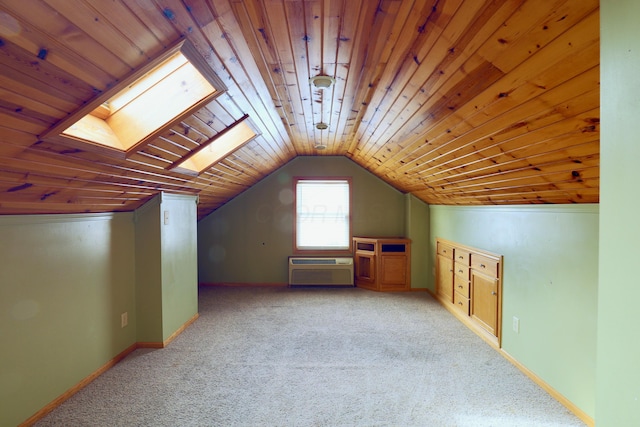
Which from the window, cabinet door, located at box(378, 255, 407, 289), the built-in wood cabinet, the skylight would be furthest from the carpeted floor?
the window

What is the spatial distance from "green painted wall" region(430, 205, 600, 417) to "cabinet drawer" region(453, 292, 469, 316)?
755 mm

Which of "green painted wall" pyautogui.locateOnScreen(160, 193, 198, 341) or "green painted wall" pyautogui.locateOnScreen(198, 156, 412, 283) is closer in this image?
"green painted wall" pyautogui.locateOnScreen(160, 193, 198, 341)

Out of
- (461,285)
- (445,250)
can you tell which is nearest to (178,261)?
(461,285)

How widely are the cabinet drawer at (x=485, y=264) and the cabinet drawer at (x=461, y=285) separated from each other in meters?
0.27

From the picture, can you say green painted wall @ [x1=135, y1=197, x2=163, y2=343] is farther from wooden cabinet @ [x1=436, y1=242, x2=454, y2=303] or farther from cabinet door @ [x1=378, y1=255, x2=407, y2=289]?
wooden cabinet @ [x1=436, y1=242, x2=454, y2=303]

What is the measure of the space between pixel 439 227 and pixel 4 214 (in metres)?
4.38

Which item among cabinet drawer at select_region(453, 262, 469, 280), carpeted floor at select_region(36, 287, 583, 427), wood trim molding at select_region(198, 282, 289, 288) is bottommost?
carpeted floor at select_region(36, 287, 583, 427)

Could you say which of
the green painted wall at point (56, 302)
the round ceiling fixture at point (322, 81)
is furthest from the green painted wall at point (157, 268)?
the round ceiling fixture at point (322, 81)

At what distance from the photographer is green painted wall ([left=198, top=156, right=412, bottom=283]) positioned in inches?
213

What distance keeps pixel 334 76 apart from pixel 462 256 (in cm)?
275

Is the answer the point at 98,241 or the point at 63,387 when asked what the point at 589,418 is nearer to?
the point at 63,387

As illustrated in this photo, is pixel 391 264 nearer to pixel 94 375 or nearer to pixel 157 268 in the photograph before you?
pixel 157 268

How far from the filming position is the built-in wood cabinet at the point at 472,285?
9.90 ft

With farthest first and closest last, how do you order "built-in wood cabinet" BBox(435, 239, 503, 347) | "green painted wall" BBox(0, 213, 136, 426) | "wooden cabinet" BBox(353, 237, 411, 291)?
"wooden cabinet" BBox(353, 237, 411, 291) → "built-in wood cabinet" BBox(435, 239, 503, 347) → "green painted wall" BBox(0, 213, 136, 426)
